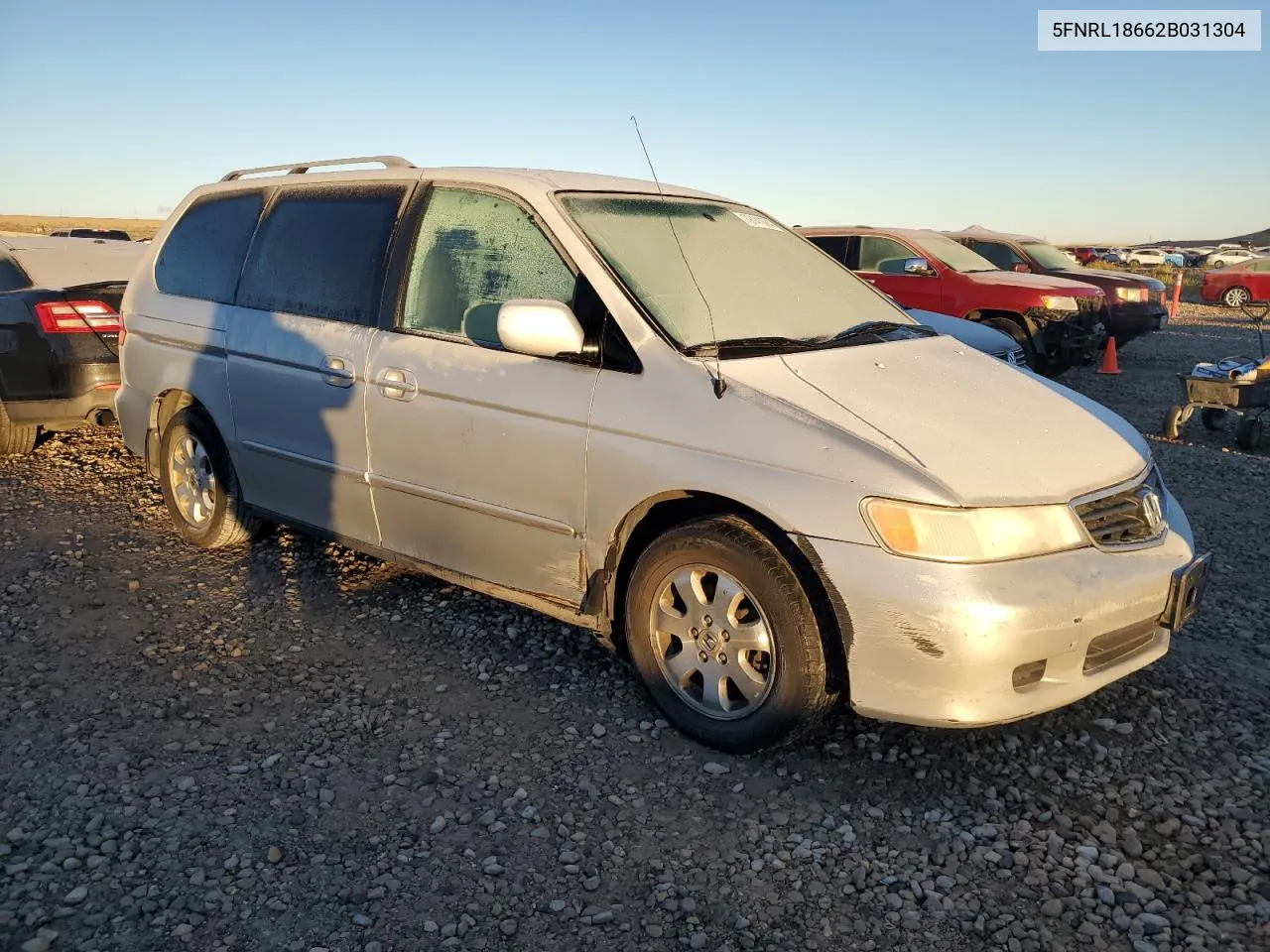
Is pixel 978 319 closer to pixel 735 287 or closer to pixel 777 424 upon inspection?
pixel 735 287

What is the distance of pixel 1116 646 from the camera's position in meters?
3.02

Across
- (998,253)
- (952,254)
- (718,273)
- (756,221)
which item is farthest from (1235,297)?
(718,273)

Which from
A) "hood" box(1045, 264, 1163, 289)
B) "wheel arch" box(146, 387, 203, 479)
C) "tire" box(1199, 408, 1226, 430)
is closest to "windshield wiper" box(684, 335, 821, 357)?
"wheel arch" box(146, 387, 203, 479)

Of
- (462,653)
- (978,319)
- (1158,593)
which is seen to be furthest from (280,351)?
(978,319)

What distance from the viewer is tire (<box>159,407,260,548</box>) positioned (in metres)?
4.96

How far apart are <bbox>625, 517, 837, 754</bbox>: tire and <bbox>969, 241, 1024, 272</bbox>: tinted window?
482 inches

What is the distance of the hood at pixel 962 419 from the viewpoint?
2922 mm

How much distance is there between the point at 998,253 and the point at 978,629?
1295 cm

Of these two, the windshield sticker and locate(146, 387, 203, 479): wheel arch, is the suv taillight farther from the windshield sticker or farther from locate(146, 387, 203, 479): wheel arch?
the windshield sticker

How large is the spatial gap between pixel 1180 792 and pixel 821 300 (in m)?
2.18

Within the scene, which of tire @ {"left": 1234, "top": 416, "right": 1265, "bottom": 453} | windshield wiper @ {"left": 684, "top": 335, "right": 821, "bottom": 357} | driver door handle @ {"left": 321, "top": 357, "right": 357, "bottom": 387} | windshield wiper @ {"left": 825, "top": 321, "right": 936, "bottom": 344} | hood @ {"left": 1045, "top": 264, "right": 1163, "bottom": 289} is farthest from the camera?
hood @ {"left": 1045, "top": 264, "right": 1163, "bottom": 289}

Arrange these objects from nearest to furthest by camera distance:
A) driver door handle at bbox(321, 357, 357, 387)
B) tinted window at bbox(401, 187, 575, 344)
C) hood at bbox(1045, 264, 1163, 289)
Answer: tinted window at bbox(401, 187, 575, 344)
driver door handle at bbox(321, 357, 357, 387)
hood at bbox(1045, 264, 1163, 289)

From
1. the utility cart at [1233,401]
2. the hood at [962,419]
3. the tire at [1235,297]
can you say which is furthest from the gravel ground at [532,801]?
the tire at [1235,297]

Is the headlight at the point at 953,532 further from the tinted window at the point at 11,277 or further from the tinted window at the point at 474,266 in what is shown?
the tinted window at the point at 11,277
